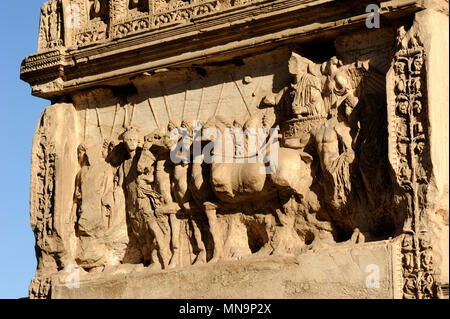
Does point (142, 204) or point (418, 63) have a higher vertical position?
point (418, 63)

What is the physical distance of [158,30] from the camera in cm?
1299

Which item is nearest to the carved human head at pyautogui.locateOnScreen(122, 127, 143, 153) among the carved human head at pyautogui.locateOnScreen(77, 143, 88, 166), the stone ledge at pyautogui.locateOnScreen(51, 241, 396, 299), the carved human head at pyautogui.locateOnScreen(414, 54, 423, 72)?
the carved human head at pyautogui.locateOnScreen(77, 143, 88, 166)

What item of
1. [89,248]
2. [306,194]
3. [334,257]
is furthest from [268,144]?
[89,248]

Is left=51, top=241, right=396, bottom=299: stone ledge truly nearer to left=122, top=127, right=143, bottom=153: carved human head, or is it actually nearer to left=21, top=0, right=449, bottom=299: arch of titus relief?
left=21, top=0, right=449, bottom=299: arch of titus relief

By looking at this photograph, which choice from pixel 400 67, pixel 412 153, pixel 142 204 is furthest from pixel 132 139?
pixel 412 153

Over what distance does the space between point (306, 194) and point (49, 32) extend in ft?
13.5

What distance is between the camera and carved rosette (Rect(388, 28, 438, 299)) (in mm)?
10727

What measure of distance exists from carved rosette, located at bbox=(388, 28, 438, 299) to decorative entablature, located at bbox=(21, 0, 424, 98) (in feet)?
1.74

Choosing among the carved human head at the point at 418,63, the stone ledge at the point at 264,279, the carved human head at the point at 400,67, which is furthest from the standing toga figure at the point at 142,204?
the carved human head at the point at 418,63

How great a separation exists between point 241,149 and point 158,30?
1719 millimetres

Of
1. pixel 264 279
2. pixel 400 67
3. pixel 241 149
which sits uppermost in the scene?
pixel 400 67

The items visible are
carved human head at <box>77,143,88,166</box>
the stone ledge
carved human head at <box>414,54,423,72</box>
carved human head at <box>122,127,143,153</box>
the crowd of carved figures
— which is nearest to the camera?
the stone ledge

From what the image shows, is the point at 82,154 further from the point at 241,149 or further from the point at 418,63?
the point at 418,63

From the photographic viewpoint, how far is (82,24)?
45.8ft
